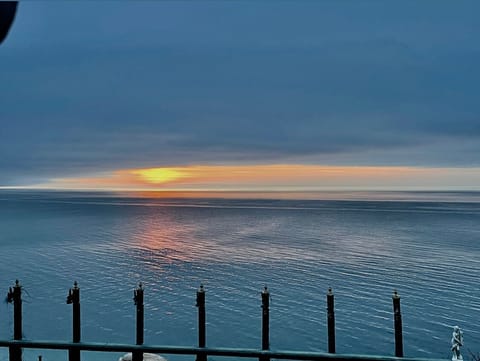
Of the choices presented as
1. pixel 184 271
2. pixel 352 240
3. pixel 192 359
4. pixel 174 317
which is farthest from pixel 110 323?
pixel 352 240

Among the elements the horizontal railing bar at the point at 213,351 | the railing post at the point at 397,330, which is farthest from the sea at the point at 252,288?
the horizontal railing bar at the point at 213,351

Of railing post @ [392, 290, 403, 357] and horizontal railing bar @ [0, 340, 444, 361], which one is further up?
horizontal railing bar @ [0, 340, 444, 361]

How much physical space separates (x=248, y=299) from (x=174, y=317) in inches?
275

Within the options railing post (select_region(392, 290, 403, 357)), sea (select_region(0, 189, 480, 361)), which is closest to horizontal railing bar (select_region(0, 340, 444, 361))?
railing post (select_region(392, 290, 403, 357))

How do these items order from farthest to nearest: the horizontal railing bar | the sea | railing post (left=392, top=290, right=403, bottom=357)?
the sea → railing post (left=392, top=290, right=403, bottom=357) → the horizontal railing bar

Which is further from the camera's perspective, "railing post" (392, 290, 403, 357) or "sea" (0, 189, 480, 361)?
"sea" (0, 189, 480, 361)

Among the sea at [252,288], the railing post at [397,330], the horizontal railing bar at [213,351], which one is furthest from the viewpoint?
the sea at [252,288]

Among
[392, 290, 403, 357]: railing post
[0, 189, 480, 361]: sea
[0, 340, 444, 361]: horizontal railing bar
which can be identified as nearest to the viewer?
[0, 340, 444, 361]: horizontal railing bar

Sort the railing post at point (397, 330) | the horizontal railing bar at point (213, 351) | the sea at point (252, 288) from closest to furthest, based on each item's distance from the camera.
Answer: the horizontal railing bar at point (213, 351) < the railing post at point (397, 330) < the sea at point (252, 288)

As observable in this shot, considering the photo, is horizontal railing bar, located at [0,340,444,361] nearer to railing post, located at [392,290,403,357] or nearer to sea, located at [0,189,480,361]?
railing post, located at [392,290,403,357]

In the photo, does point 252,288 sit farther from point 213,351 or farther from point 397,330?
point 213,351

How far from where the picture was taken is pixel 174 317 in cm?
3216

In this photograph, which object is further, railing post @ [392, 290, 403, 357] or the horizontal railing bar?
railing post @ [392, 290, 403, 357]

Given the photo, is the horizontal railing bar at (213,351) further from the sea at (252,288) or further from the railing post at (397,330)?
the sea at (252,288)
